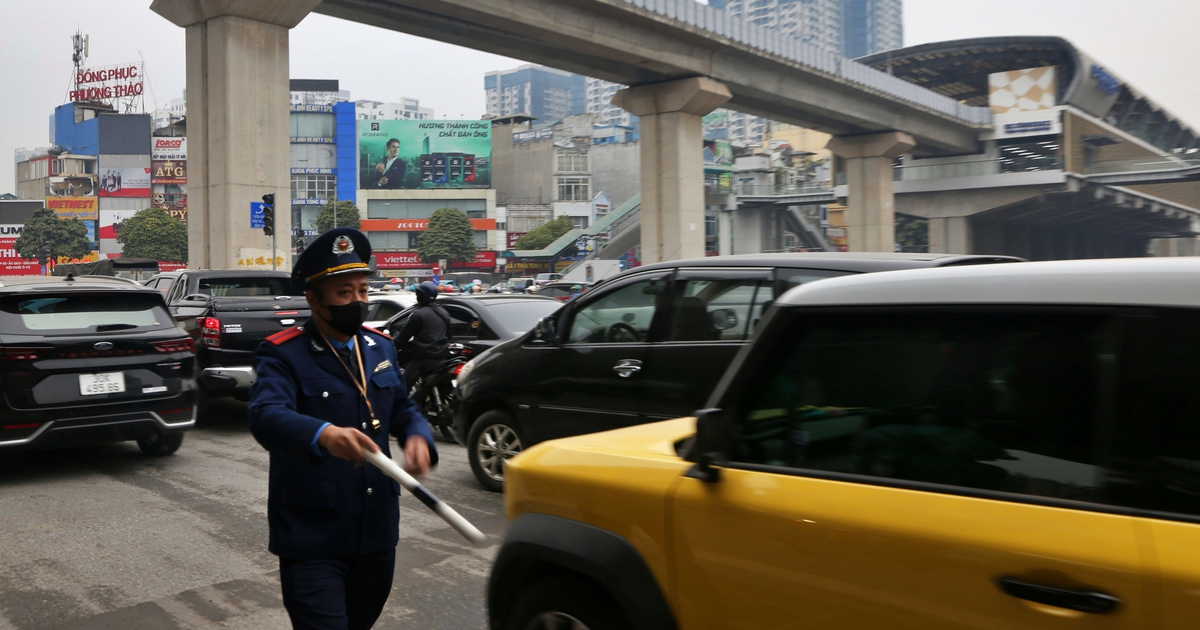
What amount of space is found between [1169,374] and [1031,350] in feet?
0.90

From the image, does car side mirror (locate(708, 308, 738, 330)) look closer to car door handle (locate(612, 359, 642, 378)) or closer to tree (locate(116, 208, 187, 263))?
car door handle (locate(612, 359, 642, 378))

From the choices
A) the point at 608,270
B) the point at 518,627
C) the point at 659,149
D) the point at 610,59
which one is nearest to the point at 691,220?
the point at 659,149

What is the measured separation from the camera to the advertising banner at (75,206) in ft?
336

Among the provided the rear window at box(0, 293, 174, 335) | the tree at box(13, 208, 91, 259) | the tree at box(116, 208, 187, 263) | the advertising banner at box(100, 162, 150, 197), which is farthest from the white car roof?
the advertising banner at box(100, 162, 150, 197)

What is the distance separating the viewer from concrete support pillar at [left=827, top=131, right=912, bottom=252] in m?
52.8

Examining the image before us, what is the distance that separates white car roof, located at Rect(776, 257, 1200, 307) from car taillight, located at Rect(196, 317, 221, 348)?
9.16 meters

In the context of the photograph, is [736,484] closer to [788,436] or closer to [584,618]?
[788,436]

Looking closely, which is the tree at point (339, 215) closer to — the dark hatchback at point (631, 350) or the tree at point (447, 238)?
the tree at point (447, 238)

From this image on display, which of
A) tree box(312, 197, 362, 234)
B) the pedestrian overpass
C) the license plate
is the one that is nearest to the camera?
the license plate

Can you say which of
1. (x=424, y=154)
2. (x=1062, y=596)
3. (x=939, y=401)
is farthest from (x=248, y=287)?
(x=424, y=154)

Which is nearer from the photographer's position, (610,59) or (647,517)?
(647,517)

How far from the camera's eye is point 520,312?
10047mm

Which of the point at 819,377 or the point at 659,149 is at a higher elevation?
the point at 659,149

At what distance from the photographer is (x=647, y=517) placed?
264cm
